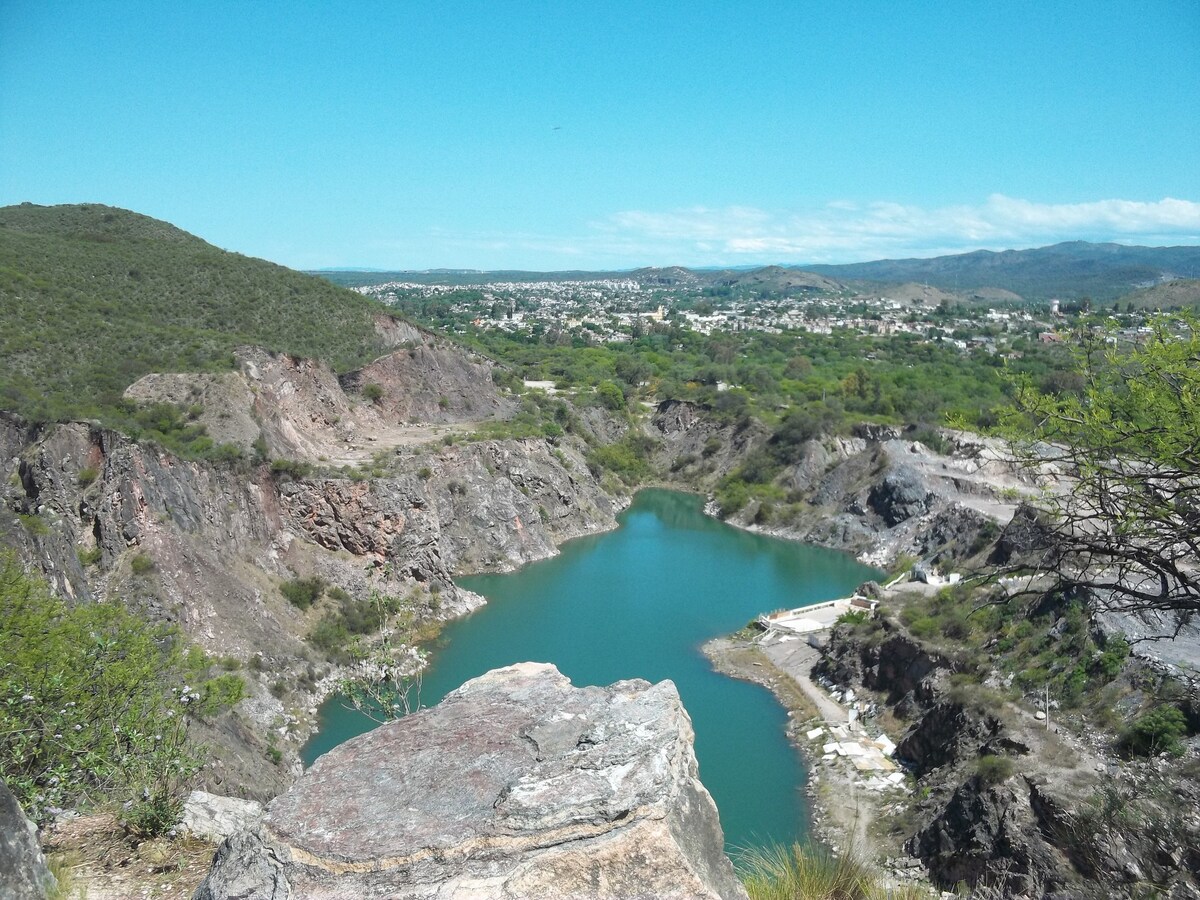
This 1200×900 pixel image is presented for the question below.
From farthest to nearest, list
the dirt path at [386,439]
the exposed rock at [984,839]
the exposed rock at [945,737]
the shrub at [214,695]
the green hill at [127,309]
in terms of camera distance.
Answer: the dirt path at [386,439]
the green hill at [127,309]
the exposed rock at [945,737]
the exposed rock at [984,839]
the shrub at [214,695]

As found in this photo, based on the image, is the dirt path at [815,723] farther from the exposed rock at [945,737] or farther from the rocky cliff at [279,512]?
the rocky cliff at [279,512]

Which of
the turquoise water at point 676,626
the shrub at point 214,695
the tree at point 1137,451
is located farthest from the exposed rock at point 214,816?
the turquoise water at point 676,626

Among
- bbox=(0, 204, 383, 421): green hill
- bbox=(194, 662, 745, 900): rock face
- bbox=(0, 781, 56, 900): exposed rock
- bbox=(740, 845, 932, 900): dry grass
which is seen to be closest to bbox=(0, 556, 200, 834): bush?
bbox=(0, 781, 56, 900): exposed rock

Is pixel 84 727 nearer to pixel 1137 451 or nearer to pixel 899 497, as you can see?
pixel 1137 451

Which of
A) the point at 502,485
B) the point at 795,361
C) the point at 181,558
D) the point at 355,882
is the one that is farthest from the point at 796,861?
the point at 795,361

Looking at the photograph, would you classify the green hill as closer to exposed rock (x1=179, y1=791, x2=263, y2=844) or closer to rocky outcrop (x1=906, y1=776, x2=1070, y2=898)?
exposed rock (x1=179, y1=791, x2=263, y2=844)
